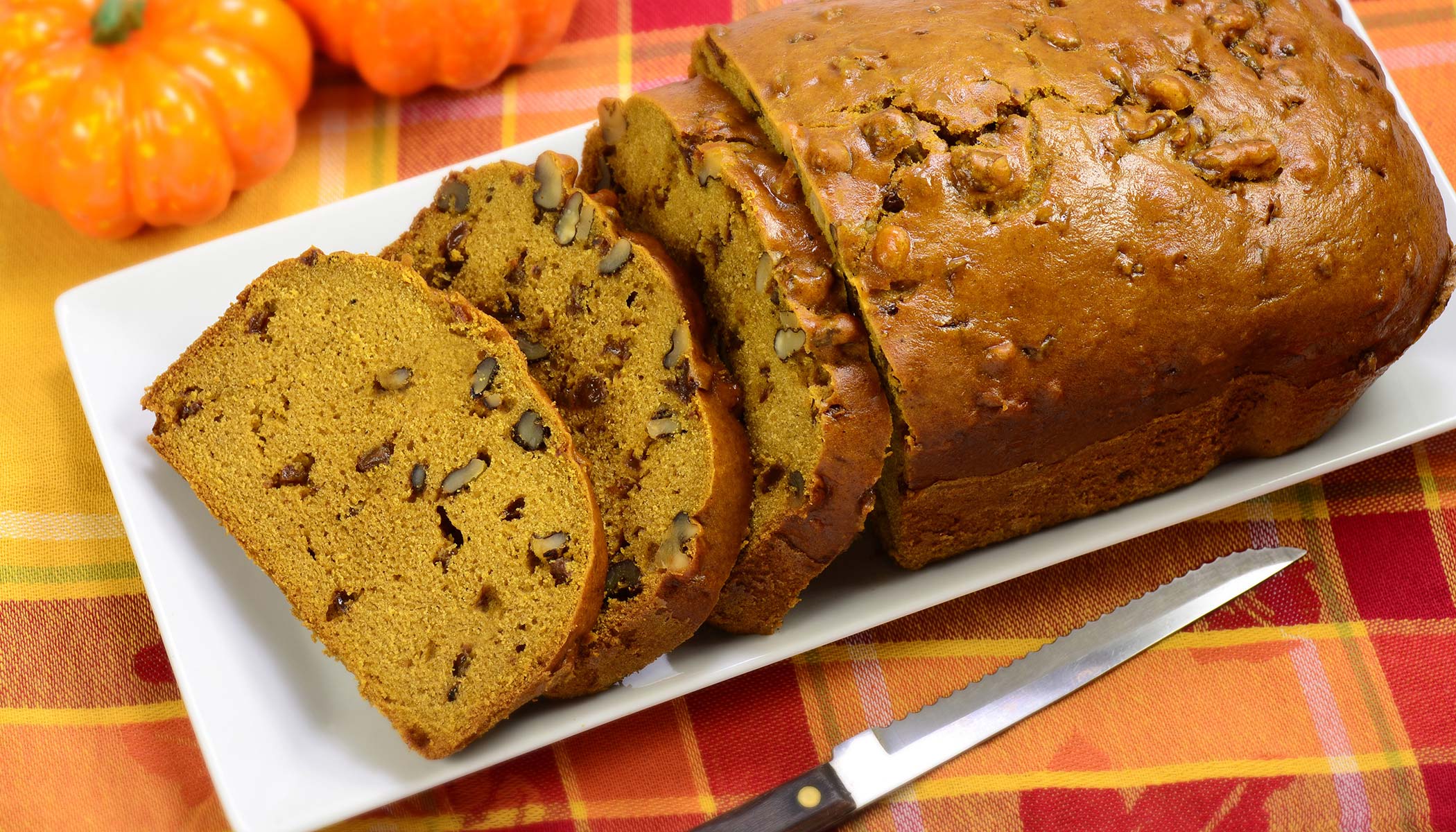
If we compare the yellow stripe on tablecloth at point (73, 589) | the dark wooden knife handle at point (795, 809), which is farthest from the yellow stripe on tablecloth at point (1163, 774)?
the yellow stripe on tablecloth at point (73, 589)

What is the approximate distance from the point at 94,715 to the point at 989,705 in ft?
6.29

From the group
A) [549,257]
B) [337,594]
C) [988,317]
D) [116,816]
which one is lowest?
[116,816]

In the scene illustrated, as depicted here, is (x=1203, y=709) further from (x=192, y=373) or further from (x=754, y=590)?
(x=192, y=373)

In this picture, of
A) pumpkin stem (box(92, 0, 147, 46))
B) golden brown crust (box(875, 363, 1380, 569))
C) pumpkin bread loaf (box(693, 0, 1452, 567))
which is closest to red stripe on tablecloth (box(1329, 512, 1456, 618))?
golden brown crust (box(875, 363, 1380, 569))

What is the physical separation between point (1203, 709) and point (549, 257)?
168 cm

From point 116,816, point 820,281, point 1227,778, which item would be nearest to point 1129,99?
point 820,281

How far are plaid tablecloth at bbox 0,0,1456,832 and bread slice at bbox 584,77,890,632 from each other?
14.3 inches

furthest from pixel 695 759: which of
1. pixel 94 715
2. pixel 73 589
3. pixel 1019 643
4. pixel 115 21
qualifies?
pixel 115 21

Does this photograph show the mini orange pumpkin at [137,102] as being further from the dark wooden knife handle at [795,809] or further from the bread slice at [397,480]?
the dark wooden knife handle at [795,809]

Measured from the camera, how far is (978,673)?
2502mm

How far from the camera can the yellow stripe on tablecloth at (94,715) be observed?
2.46m

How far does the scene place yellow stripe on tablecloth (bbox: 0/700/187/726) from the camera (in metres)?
→ 2.46

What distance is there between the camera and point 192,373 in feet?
8.11

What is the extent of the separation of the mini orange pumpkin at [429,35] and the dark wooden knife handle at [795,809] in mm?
2037
